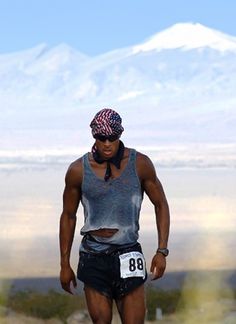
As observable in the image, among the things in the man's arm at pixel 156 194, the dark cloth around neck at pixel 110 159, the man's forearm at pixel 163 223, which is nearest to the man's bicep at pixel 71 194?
the dark cloth around neck at pixel 110 159

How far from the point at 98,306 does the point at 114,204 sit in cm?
85

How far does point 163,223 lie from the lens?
9430 millimetres

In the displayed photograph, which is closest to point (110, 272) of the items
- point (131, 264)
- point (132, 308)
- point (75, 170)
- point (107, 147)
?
point (131, 264)

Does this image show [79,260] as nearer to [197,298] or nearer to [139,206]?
[139,206]

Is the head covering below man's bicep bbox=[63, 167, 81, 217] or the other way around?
the other way around

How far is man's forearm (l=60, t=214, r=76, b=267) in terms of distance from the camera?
9.48 metres

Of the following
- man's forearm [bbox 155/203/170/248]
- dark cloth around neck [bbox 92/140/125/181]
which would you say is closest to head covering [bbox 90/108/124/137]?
dark cloth around neck [bbox 92/140/125/181]

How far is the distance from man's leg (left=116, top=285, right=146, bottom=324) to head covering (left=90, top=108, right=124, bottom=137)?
131 centimetres

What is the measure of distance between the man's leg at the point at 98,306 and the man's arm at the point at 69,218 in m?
0.17

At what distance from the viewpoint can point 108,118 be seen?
30.3ft

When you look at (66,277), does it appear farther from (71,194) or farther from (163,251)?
(163,251)

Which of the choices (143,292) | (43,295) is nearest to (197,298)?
(43,295)

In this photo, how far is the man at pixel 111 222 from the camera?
928cm

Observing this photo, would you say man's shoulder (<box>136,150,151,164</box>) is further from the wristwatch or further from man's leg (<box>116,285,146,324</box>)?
man's leg (<box>116,285,146,324</box>)
